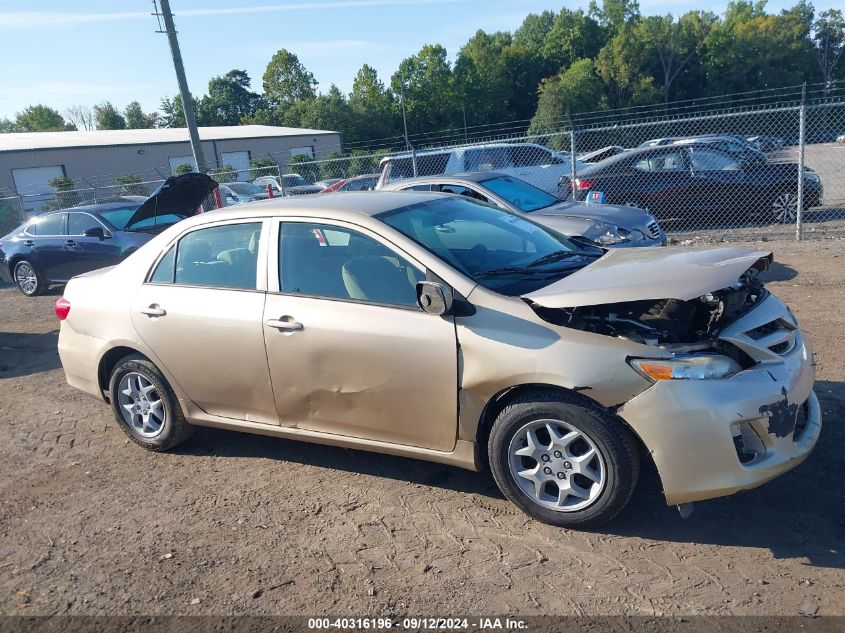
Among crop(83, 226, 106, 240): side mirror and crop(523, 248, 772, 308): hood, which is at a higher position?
crop(523, 248, 772, 308): hood

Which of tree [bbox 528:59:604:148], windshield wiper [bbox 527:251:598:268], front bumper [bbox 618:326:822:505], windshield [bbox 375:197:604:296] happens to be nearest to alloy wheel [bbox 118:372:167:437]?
windshield [bbox 375:197:604:296]

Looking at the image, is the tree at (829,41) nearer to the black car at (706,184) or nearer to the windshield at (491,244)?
the black car at (706,184)

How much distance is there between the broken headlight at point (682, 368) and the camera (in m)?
3.14

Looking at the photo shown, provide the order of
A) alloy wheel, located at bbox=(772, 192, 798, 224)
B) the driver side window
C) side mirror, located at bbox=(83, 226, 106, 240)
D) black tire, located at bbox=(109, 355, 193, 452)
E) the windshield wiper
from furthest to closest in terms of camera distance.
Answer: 1. alloy wheel, located at bbox=(772, 192, 798, 224)
2. side mirror, located at bbox=(83, 226, 106, 240)
3. black tire, located at bbox=(109, 355, 193, 452)
4. the windshield wiper
5. the driver side window

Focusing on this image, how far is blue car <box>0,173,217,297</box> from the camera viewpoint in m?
10.5

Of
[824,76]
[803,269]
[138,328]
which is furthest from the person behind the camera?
[824,76]

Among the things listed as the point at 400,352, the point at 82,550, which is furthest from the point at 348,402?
the point at 82,550

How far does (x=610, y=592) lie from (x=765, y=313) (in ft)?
5.61

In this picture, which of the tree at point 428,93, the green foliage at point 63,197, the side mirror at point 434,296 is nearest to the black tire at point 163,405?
the side mirror at point 434,296

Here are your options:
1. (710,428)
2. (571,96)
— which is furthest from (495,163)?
(571,96)

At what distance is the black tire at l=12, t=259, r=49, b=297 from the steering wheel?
10.7m

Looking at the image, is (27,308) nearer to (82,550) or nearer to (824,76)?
(82,550)

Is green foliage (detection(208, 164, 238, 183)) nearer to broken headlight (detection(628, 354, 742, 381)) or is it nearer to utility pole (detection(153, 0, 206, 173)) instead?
utility pole (detection(153, 0, 206, 173))

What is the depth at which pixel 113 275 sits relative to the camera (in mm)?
4996
